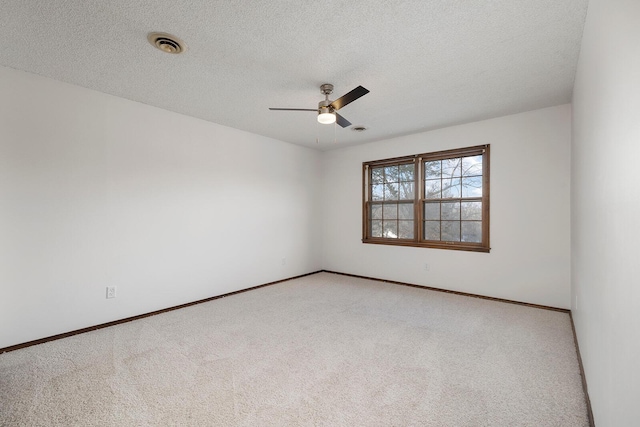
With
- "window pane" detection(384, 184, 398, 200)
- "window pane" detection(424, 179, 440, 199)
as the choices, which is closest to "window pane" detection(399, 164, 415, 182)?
"window pane" detection(384, 184, 398, 200)

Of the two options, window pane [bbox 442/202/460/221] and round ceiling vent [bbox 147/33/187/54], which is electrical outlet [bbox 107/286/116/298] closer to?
round ceiling vent [bbox 147/33/187/54]

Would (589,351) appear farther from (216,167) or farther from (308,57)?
(216,167)

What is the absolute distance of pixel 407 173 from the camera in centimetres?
507

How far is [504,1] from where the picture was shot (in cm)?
186

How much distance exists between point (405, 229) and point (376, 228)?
574 mm

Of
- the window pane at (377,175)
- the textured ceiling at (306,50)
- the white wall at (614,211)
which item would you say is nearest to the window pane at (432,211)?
the window pane at (377,175)

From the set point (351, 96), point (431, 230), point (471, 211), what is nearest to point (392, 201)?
point (431, 230)

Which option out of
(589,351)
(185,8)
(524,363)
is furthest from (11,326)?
(589,351)

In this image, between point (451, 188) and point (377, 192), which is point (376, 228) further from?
point (451, 188)

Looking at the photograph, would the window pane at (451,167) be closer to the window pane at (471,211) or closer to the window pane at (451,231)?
the window pane at (471,211)

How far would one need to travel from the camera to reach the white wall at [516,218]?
363 cm

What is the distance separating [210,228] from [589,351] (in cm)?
415

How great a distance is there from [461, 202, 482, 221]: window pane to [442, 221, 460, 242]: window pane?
0.16 meters

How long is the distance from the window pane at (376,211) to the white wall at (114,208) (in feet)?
6.40
